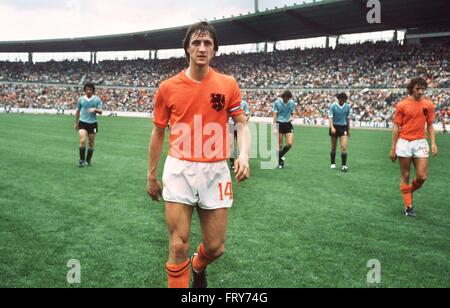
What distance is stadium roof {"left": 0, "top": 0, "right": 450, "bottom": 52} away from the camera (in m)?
34.2

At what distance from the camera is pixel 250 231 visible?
5.63 metres

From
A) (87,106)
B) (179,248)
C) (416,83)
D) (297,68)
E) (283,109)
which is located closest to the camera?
(179,248)

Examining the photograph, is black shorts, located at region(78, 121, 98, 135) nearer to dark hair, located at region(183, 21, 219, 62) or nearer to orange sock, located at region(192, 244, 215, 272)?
orange sock, located at region(192, 244, 215, 272)

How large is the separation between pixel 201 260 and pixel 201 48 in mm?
1929

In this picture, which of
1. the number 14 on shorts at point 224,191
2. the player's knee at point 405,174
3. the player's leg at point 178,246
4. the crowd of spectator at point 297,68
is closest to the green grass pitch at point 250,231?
the player's leg at point 178,246

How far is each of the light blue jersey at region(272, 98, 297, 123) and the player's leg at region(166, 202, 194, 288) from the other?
8.53 metres

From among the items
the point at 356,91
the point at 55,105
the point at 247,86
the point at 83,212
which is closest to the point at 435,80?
the point at 356,91

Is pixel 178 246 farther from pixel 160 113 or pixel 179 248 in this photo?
pixel 160 113

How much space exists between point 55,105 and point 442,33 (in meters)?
47.0

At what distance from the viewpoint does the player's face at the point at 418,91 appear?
21.4ft

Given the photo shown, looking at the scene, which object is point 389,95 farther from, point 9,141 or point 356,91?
point 9,141

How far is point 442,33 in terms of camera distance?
130 ft

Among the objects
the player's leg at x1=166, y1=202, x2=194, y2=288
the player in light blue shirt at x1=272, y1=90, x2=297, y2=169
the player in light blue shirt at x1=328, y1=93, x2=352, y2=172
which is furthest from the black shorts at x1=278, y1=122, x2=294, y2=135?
the player's leg at x1=166, y1=202, x2=194, y2=288

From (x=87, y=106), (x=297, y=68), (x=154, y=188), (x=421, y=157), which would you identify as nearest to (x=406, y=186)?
(x=421, y=157)
